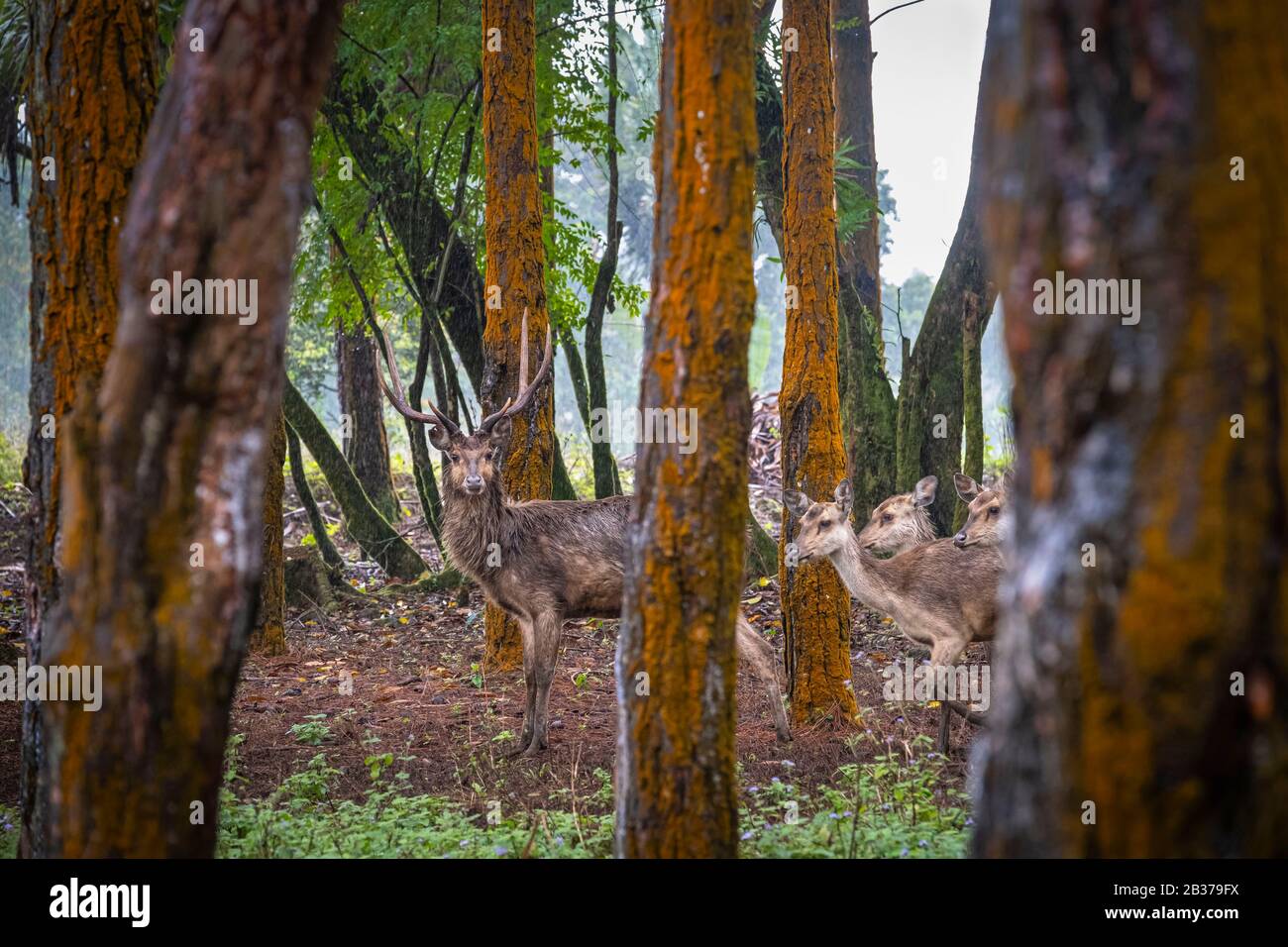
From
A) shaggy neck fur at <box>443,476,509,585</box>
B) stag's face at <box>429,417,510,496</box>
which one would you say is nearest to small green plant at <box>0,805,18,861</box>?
shaggy neck fur at <box>443,476,509,585</box>

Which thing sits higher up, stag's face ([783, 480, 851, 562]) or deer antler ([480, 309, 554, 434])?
deer antler ([480, 309, 554, 434])

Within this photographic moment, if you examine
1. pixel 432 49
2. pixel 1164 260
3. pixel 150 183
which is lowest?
pixel 1164 260

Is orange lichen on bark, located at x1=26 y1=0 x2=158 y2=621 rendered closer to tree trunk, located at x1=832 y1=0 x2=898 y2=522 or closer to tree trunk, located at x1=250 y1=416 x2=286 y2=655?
tree trunk, located at x1=250 y1=416 x2=286 y2=655

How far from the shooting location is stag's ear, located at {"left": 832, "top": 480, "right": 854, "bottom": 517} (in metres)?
7.86

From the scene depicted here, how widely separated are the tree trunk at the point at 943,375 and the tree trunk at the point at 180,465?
10.2 m

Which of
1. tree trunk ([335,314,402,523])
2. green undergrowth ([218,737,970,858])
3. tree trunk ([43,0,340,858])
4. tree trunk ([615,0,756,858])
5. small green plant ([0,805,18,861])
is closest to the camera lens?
tree trunk ([43,0,340,858])

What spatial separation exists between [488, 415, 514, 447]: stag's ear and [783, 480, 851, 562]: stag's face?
222 centimetres

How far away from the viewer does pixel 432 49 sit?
11.7m

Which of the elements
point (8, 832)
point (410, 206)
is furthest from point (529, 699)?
point (410, 206)

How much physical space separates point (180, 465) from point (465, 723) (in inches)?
216

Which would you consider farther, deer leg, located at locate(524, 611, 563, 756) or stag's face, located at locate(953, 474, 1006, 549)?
stag's face, located at locate(953, 474, 1006, 549)
